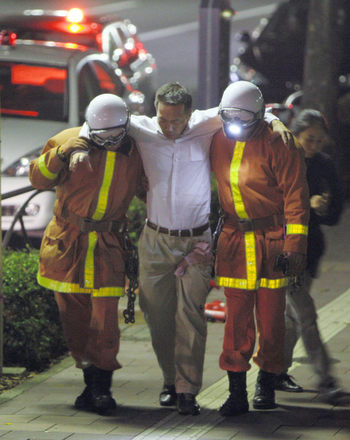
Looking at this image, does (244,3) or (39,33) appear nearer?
(39,33)

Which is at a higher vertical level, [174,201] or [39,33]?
[39,33]

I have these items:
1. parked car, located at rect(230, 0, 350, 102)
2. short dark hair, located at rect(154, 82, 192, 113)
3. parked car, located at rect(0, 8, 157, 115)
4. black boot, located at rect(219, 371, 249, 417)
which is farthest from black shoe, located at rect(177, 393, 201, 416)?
parked car, located at rect(230, 0, 350, 102)

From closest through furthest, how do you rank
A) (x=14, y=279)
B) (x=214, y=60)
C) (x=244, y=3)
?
(x=14, y=279)
(x=214, y=60)
(x=244, y=3)

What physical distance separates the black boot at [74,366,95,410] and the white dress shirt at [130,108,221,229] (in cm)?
92

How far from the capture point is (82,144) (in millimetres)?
6473

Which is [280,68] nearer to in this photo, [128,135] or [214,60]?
[214,60]

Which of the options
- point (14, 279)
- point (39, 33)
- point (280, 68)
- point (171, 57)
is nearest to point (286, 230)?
point (14, 279)

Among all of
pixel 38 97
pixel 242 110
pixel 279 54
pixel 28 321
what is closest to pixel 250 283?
pixel 242 110

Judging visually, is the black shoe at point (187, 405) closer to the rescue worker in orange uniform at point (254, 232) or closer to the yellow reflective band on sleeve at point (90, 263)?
the rescue worker in orange uniform at point (254, 232)

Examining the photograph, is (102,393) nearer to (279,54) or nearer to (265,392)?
(265,392)

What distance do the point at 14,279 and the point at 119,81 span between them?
5713mm

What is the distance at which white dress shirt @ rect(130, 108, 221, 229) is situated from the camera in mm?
6551

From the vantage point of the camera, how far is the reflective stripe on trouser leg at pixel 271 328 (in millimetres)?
6555

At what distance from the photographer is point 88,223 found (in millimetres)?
6609
